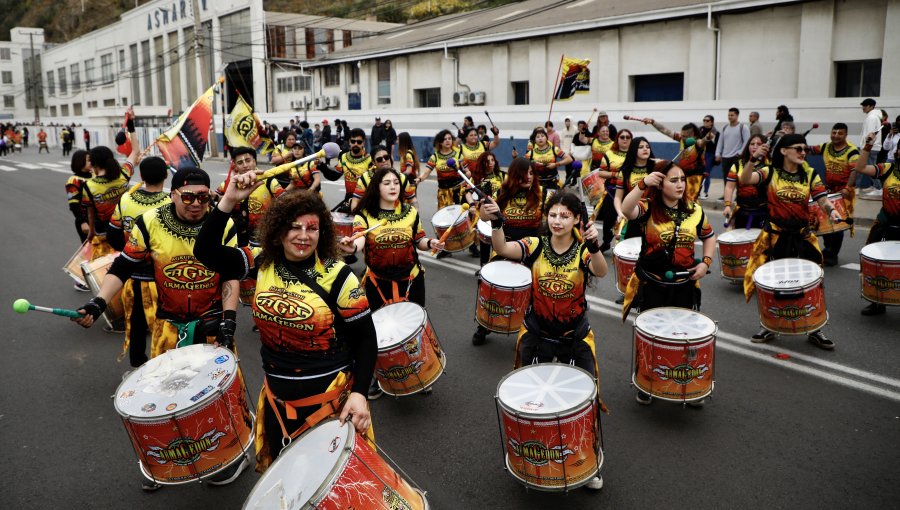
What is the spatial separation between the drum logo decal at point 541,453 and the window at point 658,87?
20.9 metres

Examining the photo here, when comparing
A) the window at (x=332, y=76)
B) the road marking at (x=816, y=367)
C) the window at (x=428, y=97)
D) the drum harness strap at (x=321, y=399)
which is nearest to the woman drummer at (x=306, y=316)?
Answer: the drum harness strap at (x=321, y=399)

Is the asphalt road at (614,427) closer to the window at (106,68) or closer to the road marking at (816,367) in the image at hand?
the road marking at (816,367)

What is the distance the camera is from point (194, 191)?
4402 millimetres

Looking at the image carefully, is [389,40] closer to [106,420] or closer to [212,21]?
[212,21]

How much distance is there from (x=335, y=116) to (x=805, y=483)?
111 ft

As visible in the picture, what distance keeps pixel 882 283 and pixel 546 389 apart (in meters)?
4.92

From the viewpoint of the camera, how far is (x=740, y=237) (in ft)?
27.9

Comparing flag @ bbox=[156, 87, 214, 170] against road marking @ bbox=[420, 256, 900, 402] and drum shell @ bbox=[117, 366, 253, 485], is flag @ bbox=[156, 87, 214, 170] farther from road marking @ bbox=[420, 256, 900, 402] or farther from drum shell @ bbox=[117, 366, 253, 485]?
road marking @ bbox=[420, 256, 900, 402]

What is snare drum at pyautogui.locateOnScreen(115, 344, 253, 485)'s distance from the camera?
3711 mm

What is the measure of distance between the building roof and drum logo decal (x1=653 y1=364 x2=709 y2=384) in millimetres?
17405

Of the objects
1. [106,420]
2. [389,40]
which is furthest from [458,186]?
[389,40]

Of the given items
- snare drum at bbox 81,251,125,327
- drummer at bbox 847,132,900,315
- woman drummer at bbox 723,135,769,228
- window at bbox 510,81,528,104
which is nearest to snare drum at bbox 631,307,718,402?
drummer at bbox 847,132,900,315

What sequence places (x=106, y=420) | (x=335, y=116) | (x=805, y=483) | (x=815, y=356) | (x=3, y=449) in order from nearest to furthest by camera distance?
(x=805, y=483) < (x=3, y=449) < (x=106, y=420) < (x=815, y=356) < (x=335, y=116)

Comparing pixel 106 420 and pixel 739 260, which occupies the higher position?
pixel 739 260
